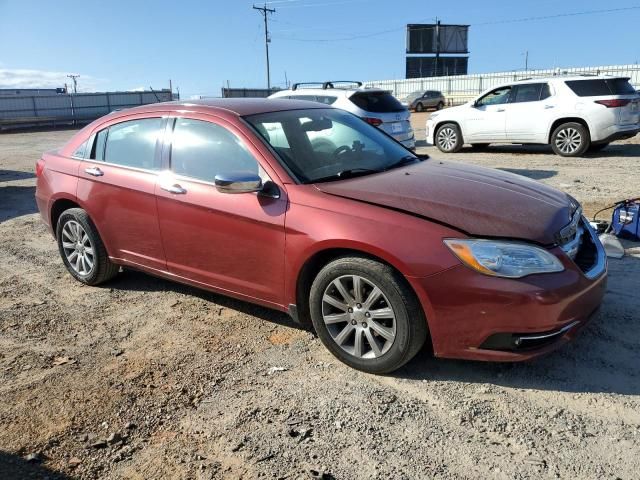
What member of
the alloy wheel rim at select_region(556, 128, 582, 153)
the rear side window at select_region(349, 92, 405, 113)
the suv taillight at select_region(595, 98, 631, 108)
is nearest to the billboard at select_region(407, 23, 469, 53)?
the alloy wheel rim at select_region(556, 128, 582, 153)

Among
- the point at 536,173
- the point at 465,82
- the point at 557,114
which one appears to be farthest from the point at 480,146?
the point at 465,82

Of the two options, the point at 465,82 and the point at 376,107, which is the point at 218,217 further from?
the point at 465,82

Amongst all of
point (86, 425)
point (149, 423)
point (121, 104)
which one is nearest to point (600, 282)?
point (149, 423)

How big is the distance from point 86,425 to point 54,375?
0.72m

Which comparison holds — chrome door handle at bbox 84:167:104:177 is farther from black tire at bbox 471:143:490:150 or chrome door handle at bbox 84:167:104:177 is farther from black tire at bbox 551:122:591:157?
black tire at bbox 471:143:490:150

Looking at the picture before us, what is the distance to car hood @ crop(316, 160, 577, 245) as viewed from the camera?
10.2ft

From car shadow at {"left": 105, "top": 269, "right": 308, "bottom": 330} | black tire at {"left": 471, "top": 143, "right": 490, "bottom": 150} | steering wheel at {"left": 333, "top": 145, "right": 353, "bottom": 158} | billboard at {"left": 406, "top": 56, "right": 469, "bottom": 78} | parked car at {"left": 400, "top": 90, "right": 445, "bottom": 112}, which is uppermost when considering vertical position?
billboard at {"left": 406, "top": 56, "right": 469, "bottom": 78}

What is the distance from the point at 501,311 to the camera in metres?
2.90

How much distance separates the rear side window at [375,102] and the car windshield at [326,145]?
577 centimetres

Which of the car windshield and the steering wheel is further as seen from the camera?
the steering wheel

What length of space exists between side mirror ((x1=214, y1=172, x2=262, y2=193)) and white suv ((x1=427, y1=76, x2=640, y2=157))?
32.8 feet

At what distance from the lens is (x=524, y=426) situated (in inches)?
110

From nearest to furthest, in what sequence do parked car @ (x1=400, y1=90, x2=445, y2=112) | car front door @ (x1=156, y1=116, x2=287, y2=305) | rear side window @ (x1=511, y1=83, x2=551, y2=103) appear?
car front door @ (x1=156, y1=116, x2=287, y2=305) → rear side window @ (x1=511, y1=83, x2=551, y2=103) → parked car @ (x1=400, y1=90, x2=445, y2=112)

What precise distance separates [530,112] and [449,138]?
211cm
